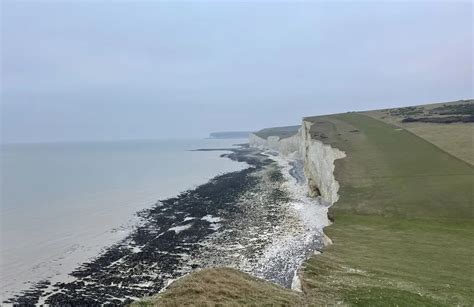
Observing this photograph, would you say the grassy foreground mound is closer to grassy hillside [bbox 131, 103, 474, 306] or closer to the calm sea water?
grassy hillside [bbox 131, 103, 474, 306]

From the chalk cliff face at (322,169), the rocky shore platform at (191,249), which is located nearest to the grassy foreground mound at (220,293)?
the rocky shore platform at (191,249)

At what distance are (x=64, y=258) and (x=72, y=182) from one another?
219 ft

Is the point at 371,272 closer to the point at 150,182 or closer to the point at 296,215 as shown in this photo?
the point at 296,215

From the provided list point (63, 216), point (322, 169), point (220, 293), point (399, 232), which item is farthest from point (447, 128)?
point (220, 293)

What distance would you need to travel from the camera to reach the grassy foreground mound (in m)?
16.2

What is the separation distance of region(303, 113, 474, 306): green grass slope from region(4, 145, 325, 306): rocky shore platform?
208 inches

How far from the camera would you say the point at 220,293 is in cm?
1702

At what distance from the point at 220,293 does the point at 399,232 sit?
20938mm

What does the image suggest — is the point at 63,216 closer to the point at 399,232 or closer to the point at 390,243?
the point at 399,232

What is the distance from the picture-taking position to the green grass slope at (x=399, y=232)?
19.4 m

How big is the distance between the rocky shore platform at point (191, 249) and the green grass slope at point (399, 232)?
5274mm

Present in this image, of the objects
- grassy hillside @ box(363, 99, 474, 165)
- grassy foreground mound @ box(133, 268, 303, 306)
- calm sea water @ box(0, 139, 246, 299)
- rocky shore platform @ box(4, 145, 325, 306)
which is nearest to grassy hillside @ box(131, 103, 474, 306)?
grassy foreground mound @ box(133, 268, 303, 306)

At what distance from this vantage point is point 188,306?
613 inches

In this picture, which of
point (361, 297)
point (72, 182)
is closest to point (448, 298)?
point (361, 297)
